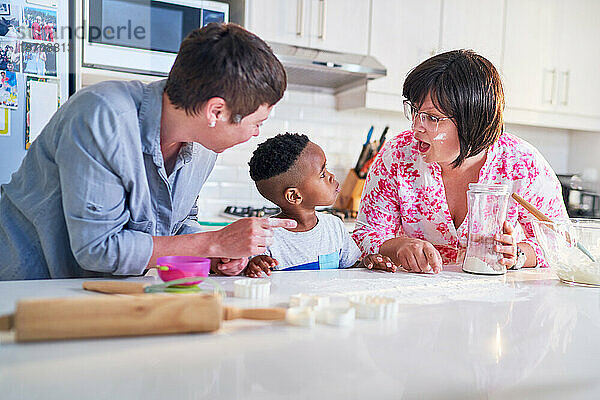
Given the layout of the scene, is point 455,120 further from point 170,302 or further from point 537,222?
point 170,302

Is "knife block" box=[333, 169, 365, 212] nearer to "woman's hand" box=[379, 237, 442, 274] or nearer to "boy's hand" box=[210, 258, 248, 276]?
"woman's hand" box=[379, 237, 442, 274]

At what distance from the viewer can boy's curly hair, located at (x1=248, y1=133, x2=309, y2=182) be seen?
1598mm

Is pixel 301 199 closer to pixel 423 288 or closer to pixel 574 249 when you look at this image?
pixel 423 288

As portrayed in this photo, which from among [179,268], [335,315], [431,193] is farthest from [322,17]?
[335,315]

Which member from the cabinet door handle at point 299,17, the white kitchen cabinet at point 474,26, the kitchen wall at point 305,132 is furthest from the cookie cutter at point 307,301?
the white kitchen cabinet at point 474,26

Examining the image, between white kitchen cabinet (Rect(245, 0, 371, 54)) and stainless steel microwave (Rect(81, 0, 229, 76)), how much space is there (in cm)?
23

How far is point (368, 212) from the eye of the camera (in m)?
1.73

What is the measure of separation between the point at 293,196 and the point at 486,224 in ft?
1.74

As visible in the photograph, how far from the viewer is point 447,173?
1.75m

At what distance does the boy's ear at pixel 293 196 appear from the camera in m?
1.58

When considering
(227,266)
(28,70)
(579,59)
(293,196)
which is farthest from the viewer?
(579,59)

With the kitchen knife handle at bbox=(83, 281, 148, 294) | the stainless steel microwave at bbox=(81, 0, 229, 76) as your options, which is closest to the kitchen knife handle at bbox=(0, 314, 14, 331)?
the kitchen knife handle at bbox=(83, 281, 148, 294)

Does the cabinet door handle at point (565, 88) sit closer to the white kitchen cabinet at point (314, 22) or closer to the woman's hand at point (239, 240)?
the white kitchen cabinet at point (314, 22)

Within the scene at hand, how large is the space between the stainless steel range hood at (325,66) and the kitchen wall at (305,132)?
17 centimetres
